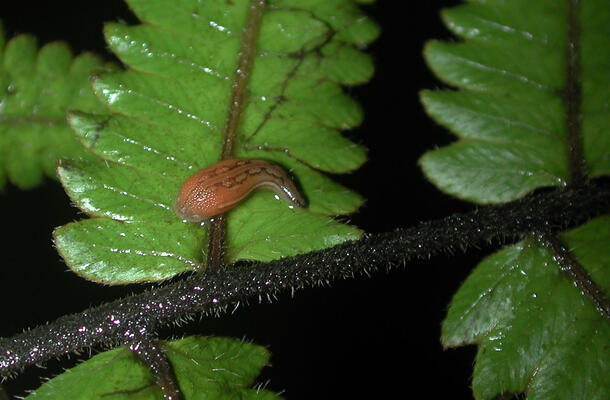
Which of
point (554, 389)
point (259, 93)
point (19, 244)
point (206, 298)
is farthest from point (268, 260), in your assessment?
point (19, 244)

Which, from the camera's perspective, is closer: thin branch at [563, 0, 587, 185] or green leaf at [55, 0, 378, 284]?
green leaf at [55, 0, 378, 284]

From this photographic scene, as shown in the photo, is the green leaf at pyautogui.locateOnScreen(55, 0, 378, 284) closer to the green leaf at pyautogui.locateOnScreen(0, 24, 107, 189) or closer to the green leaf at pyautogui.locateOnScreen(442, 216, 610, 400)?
the green leaf at pyautogui.locateOnScreen(442, 216, 610, 400)

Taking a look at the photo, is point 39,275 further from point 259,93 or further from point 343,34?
point 343,34

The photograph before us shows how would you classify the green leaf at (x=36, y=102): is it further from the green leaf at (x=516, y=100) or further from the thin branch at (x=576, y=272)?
the thin branch at (x=576, y=272)

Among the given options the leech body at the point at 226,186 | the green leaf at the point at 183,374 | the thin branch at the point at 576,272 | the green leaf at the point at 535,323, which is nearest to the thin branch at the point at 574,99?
the green leaf at the point at 535,323

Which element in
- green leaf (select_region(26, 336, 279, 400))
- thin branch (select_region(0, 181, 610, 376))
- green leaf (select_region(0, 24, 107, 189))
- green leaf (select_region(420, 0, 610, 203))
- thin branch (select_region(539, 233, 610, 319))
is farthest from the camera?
green leaf (select_region(0, 24, 107, 189))

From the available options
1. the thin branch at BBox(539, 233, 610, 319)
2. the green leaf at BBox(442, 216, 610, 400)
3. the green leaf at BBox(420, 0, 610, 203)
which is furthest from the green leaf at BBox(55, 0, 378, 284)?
the thin branch at BBox(539, 233, 610, 319)
